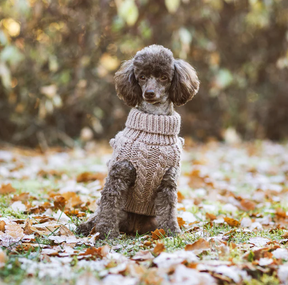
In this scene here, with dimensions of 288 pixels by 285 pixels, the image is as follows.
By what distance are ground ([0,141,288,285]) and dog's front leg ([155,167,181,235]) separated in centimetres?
8

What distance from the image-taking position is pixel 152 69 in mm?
2508

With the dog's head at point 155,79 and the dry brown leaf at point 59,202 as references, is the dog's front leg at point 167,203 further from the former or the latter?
the dry brown leaf at point 59,202

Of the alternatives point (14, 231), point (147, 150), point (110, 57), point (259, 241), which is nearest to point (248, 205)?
point (259, 241)

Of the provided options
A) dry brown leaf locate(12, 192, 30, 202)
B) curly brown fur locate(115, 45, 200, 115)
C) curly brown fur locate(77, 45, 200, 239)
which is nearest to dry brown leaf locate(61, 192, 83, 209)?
dry brown leaf locate(12, 192, 30, 202)

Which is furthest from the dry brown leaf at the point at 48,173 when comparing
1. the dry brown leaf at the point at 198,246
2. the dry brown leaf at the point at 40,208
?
the dry brown leaf at the point at 198,246

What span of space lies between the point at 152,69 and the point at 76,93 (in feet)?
16.3

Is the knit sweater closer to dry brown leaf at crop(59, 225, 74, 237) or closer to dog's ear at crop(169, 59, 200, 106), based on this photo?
dog's ear at crop(169, 59, 200, 106)

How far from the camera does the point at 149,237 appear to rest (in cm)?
258

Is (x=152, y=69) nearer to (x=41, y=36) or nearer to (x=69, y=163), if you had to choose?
(x=69, y=163)

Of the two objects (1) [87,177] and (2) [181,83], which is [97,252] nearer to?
(2) [181,83]

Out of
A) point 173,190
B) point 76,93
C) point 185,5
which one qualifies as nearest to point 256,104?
point 185,5

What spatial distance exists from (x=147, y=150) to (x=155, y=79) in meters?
0.48

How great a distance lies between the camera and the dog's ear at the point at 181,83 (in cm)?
258

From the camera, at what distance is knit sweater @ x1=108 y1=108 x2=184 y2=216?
2498 mm
